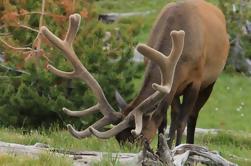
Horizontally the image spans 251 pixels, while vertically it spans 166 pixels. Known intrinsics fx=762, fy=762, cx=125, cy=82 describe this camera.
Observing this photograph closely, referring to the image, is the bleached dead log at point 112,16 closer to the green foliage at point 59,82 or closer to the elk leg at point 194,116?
the green foliage at point 59,82

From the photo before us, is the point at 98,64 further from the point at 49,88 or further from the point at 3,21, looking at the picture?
the point at 3,21

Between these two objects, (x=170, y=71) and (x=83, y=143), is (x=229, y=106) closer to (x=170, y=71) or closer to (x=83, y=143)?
(x=83, y=143)

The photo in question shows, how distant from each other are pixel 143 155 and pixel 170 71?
1743 millimetres

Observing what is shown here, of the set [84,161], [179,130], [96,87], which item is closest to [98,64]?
[179,130]

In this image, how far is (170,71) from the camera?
7480 millimetres

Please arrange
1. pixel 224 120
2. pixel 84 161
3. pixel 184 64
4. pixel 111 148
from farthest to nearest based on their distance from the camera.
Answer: pixel 224 120
pixel 184 64
pixel 111 148
pixel 84 161

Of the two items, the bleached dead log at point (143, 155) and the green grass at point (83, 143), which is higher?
the bleached dead log at point (143, 155)

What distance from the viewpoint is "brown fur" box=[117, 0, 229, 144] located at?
8.53m

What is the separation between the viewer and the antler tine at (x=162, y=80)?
704cm

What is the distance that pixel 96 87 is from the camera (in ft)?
26.6

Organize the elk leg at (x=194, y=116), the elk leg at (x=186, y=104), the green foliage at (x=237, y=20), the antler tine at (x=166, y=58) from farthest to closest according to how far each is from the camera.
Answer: the green foliage at (x=237, y=20)
the elk leg at (x=194, y=116)
the elk leg at (x=186, y=104)
the antler tine at (x=166, y=58)

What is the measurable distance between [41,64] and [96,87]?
3.83 m

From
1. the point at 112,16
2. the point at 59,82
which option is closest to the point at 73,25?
the point at 59,82

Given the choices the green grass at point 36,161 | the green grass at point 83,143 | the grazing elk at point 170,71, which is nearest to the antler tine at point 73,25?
the grazing elk at point 170,71
